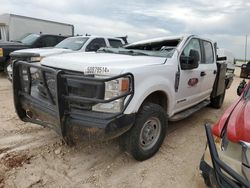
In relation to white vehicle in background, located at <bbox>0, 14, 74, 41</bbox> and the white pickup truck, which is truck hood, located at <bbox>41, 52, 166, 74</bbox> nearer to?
the white pickup truck

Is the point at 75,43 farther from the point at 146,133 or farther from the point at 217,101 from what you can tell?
the point at 146,133

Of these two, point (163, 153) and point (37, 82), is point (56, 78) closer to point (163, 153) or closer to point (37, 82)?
point (37, 82)

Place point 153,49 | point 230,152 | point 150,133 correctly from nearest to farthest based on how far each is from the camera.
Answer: point 230,152, point 150,133, point 153,49

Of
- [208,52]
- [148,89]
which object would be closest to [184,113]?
[148,89]

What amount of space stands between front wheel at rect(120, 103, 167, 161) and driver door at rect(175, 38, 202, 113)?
2.33ft

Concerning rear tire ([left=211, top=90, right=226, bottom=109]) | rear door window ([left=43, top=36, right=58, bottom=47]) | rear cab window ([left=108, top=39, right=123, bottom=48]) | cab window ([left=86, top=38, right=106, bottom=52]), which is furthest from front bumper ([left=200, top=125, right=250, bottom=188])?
rear door window ([left=43, top=36, right=58, bottom=47])

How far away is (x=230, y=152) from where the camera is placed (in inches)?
84.6

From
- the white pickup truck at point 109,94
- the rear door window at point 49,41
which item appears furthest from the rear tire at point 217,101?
the rear door window at point 49,41

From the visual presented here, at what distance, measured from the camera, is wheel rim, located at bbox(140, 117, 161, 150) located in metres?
3.34

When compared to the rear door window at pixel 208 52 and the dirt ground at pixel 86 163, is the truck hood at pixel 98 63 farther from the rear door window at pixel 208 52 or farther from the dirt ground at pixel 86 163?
the rear door window at pixel 208 52

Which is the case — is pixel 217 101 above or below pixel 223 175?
below

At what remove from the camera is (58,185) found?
2.82 metres

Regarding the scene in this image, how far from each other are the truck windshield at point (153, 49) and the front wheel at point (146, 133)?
3.28 ft

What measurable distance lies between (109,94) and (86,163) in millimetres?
1150
